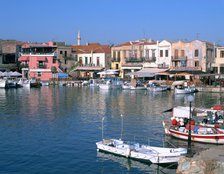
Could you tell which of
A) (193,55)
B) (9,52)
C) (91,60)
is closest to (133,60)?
(91,60)

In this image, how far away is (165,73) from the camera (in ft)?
245

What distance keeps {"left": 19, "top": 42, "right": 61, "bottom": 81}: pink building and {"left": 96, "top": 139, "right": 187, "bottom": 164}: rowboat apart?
216ft

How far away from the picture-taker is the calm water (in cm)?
2167

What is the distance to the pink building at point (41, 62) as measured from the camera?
89.3 meters

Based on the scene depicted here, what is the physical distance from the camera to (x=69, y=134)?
2945cm

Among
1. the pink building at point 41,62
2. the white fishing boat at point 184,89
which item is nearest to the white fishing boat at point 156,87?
the white fishing boat at point 184,89

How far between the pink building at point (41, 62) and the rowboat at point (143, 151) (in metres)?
65.7

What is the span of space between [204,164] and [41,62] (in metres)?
75.6

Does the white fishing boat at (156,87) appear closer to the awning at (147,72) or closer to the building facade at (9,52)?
the awning at (147,72)

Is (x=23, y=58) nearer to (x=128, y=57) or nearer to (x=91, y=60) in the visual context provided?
(x=91, y=60)

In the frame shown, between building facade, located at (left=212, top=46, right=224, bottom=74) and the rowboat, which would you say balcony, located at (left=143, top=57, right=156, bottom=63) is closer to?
building facade, located at (left=212, top=46, right=224, bottom=74)

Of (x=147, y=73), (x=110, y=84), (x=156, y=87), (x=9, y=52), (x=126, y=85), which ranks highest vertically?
(x=9, y=52)

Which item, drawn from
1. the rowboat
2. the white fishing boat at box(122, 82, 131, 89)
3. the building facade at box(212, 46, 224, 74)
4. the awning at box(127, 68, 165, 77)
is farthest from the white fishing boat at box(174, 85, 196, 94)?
the rowboat

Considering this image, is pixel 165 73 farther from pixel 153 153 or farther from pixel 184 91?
pixel 153 153
